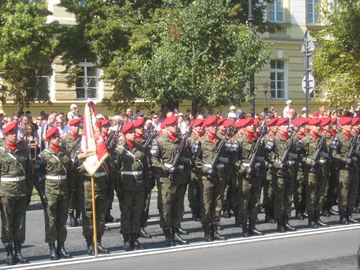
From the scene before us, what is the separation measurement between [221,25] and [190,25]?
95cm

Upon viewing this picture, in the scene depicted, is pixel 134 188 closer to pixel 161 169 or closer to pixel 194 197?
pixel 161 169

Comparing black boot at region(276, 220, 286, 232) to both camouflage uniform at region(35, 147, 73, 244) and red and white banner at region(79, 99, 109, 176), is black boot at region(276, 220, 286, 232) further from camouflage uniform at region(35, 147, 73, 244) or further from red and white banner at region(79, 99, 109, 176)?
camouflage uniform at region(35, 147, 73, 244)

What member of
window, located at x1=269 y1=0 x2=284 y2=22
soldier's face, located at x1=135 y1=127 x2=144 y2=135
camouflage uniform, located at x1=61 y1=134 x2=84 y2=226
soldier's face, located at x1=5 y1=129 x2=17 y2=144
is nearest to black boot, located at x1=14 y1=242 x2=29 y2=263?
camouflage uniform, located at x1=61 y1=134 x2=84 y2=226

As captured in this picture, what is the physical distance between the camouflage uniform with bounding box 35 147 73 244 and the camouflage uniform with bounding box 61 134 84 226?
0.85ft

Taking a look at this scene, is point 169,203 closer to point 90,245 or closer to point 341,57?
point 90,245

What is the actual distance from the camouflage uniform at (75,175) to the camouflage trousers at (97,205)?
12 centimetres

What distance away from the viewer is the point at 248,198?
1287 cm

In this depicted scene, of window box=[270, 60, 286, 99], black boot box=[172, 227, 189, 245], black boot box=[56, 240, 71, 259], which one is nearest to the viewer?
black boot box=[56, 240, 71, 259]

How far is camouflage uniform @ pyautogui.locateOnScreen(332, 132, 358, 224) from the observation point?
14.2 metres

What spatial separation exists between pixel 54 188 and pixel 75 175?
698 millimetres

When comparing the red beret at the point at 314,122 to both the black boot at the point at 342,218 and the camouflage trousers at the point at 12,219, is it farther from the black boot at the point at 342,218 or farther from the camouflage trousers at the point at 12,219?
the camouflage trousers at the point at 12,219

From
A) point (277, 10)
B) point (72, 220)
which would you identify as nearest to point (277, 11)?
point (277, 10)

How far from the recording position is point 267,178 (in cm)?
1382

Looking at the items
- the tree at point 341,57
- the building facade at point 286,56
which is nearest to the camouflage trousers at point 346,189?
the tree at point 341,57
